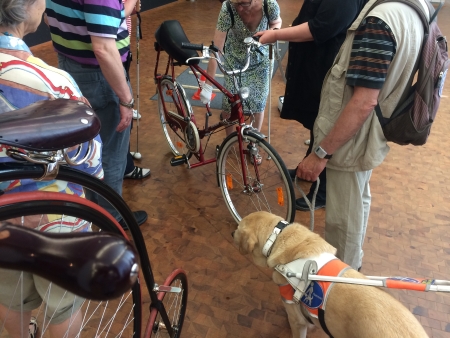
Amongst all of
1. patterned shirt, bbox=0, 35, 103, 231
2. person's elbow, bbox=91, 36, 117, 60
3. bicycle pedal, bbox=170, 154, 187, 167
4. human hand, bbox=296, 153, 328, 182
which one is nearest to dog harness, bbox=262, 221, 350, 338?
human hand, bbox=296, 153, 328, 182

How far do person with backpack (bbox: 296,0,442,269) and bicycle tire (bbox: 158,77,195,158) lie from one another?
119cm

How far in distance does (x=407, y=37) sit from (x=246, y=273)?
1453 mm

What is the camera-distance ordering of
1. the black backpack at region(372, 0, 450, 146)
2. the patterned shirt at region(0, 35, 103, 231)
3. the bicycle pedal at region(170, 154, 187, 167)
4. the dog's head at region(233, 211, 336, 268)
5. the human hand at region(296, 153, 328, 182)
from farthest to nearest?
the bicycle pedal at region(170, 154, 187, 167)
the human hand at region(296, 153, 328, 182)
the dog's head at region(233, 211, 336, 268)
the black backpack at region(372, 0, 450, 146)
the patterned shirt at region(0, 35, 103, 231)

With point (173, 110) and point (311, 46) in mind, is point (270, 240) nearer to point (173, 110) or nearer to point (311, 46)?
point (311, 46)

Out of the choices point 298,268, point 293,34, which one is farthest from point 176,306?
point 293,34

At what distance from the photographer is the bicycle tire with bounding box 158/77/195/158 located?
2.56m

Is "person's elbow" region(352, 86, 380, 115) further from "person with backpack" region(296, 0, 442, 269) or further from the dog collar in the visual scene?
the dog collar

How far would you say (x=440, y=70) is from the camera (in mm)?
1245

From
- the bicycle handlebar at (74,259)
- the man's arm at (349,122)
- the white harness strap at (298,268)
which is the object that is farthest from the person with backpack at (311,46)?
the bicycle handlebar at (74,259)

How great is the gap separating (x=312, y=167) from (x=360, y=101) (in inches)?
14.9

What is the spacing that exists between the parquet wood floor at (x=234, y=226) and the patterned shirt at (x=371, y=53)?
124 cm

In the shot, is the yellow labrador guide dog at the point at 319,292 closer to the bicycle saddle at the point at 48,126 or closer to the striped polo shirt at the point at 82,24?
the bicycle saddle at the point at 48,126

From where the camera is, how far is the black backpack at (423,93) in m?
1.22

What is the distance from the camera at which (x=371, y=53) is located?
3.93 ft
